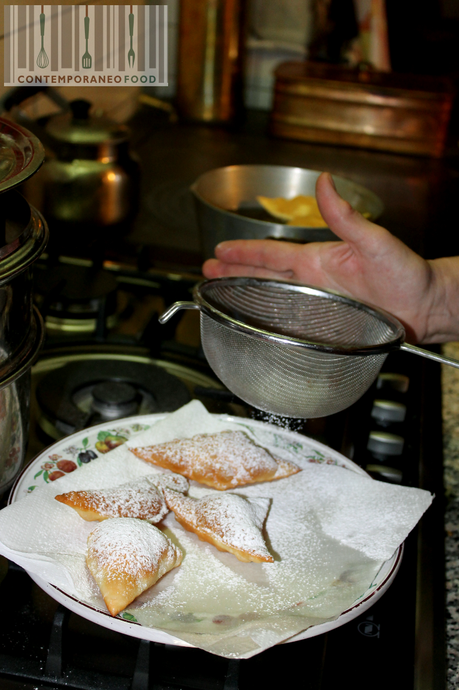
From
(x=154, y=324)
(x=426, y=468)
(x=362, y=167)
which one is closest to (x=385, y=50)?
(x=362, y=167)

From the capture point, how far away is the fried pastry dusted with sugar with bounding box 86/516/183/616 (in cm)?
51

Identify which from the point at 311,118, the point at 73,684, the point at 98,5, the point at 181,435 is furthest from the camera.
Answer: the point at 311,118

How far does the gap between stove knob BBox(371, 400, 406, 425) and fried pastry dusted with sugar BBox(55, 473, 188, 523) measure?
1.15 feet

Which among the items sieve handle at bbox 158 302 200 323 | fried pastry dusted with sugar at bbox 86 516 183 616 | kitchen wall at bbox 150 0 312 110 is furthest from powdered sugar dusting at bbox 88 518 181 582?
kitchen wall at bbox 150 0 312 110

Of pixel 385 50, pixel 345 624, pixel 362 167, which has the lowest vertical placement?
pixel 345 624

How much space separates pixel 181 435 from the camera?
73 centimetres

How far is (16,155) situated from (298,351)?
13.4 inches

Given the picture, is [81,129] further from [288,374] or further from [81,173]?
[288,374]

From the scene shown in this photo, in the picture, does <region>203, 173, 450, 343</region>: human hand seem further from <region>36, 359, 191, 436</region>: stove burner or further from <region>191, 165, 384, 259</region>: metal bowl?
<region>36, 359, 191, 436</region>: stove burner

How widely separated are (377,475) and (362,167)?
1216 mm

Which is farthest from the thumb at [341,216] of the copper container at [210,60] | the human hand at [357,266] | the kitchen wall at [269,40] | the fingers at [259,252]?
the kitchen wall at [269,40]

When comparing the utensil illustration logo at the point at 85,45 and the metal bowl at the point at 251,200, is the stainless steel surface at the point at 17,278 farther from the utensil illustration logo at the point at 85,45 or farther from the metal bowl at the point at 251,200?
the utensil illustration logo at the point at 85,45

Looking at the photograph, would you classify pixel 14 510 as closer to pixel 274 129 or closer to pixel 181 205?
pixel 181 205

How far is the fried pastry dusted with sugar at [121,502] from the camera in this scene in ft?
1.92
